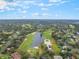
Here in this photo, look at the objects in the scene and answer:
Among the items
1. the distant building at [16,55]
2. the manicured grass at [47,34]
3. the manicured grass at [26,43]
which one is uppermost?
the manicured grass at [47,34]

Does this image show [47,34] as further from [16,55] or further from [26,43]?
[16,55]

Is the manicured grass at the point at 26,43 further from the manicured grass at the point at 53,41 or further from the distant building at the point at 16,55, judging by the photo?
the manicured grass at the point at 53,41

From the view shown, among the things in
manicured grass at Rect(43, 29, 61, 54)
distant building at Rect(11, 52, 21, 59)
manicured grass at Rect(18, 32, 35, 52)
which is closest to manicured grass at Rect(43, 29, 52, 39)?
manicured grass at Rect(43, 29, 61, 54)

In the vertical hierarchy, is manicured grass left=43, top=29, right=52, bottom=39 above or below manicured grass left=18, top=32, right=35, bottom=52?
above

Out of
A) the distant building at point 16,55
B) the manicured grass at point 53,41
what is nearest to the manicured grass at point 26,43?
the distant building at point 16,55

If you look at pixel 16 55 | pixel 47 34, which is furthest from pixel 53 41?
pixel 16 55

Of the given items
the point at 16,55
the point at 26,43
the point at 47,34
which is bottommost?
the point at 16,55

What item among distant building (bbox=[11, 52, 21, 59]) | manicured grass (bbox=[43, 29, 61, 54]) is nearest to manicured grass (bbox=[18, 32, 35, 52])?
distant building (bbox=[11, 52, 21, 59])

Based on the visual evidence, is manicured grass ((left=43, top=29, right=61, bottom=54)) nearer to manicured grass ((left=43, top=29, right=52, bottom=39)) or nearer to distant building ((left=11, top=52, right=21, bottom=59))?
manicured grass ((left=43, top=29, right=52, bottom=39))

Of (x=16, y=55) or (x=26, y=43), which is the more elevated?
(x=26, y=43)

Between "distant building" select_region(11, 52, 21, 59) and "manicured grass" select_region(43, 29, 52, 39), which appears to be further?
"manicured grass" select_region(43, 29, 52, 39)

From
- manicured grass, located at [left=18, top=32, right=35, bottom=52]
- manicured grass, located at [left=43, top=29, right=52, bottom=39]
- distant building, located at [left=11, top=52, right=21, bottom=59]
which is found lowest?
distant building, located at [left=11, top=52, right=21, bottom=59]

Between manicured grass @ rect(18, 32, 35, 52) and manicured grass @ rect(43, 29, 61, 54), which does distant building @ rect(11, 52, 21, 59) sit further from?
manicured grass @ rect(43, 29, 61, 54)

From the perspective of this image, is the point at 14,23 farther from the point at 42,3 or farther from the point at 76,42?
the point at 76,42
